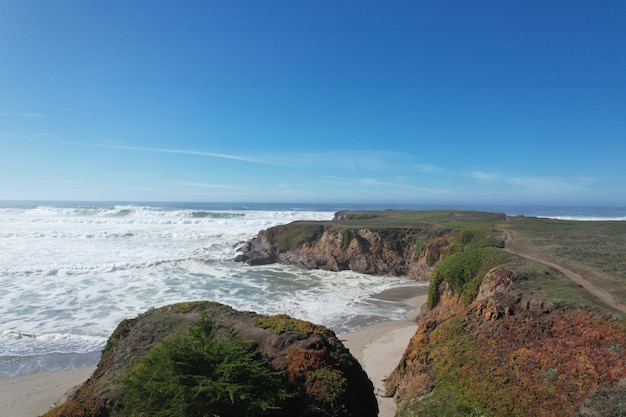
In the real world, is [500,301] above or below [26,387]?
above

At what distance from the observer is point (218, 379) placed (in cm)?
762

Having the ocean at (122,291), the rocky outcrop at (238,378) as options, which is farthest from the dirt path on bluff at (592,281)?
the rocky outcrop at (238,378)

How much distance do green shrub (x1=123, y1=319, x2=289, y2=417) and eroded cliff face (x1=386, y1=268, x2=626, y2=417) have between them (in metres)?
5.33

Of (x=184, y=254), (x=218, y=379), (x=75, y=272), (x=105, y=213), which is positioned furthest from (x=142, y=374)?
(x=105, y=213)

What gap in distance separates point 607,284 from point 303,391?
1512cm

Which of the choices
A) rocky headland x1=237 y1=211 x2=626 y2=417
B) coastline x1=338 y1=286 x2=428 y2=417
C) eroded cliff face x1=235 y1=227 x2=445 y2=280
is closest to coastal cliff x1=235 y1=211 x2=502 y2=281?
eroded cliff face x1=235 y1=227 x2=445 y2=280

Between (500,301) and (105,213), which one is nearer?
(500,301)

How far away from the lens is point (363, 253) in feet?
126

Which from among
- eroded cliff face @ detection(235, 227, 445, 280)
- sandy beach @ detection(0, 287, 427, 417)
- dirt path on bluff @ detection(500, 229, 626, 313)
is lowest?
sandy beach @ detection(0, 287, 427, 417)

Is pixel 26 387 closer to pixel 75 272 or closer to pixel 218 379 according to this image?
pixel 218 379

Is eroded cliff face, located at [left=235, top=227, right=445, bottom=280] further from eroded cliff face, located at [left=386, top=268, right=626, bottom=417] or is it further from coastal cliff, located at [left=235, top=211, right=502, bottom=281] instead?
eroded cliff face, located at [left=386, top=268, right=626, bottom=417]

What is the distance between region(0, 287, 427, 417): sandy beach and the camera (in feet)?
39.4

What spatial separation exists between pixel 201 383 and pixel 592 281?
17.6 metres

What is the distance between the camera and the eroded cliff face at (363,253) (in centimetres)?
3547
